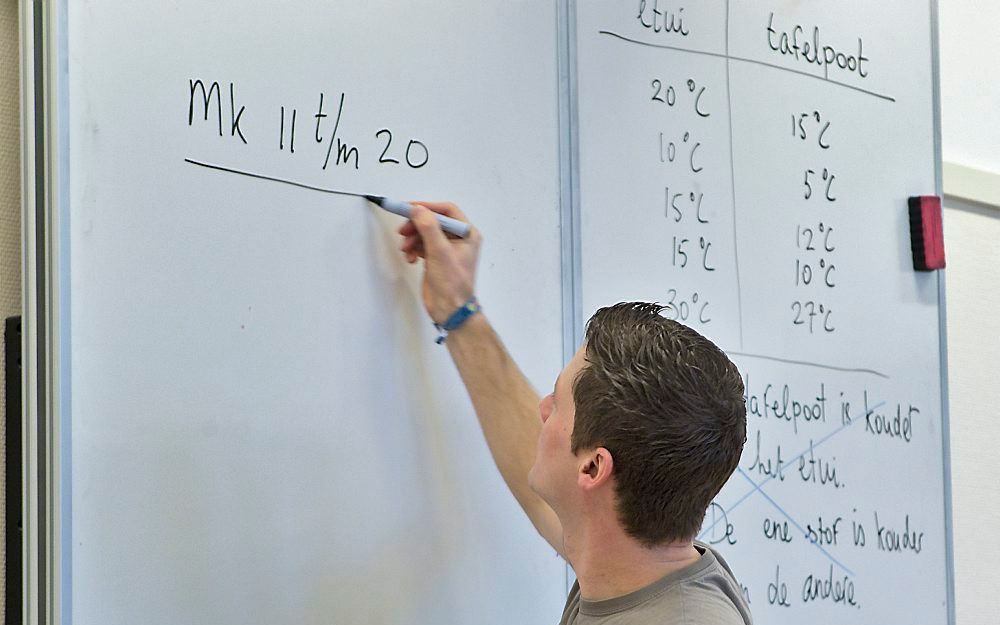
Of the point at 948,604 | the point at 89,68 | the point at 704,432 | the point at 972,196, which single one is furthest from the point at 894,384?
the point at 89,68

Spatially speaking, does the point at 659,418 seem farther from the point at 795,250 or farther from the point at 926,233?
the point at 926,233

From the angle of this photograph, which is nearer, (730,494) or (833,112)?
(730,494)

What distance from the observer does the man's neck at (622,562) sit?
3.37ft

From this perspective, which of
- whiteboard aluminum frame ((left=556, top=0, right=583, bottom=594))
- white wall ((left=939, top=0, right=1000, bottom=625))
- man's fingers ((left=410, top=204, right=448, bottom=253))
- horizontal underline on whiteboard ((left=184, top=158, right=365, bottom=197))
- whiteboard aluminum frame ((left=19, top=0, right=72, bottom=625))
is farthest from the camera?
white wall ((left=939, top=0, right=1000, bottom=625))

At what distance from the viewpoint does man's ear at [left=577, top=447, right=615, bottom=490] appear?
1.00 metres

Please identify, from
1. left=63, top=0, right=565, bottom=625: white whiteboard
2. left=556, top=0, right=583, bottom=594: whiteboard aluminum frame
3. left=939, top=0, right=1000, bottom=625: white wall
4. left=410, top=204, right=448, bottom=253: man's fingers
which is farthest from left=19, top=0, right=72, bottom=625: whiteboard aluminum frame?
left=939, top=0, right=1000, bottom=625: white wall

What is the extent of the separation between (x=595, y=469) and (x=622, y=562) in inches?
3.5

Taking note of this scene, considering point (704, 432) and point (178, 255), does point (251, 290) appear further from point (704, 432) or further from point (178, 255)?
point (704, 432)

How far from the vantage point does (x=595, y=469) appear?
102 cm

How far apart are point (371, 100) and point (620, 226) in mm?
370

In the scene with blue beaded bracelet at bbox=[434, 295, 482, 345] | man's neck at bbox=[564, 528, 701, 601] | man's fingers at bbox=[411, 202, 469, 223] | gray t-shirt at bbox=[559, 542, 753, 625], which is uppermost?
man's fingers at bbox=[411, 202, 469, 223]

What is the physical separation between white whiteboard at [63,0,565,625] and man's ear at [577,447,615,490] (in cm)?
23

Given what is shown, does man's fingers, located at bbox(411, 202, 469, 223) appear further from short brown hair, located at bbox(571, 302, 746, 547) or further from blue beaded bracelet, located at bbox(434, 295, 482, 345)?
short brown hair, located at bbox(571, 302, 746, 547)

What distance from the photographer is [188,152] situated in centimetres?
102
